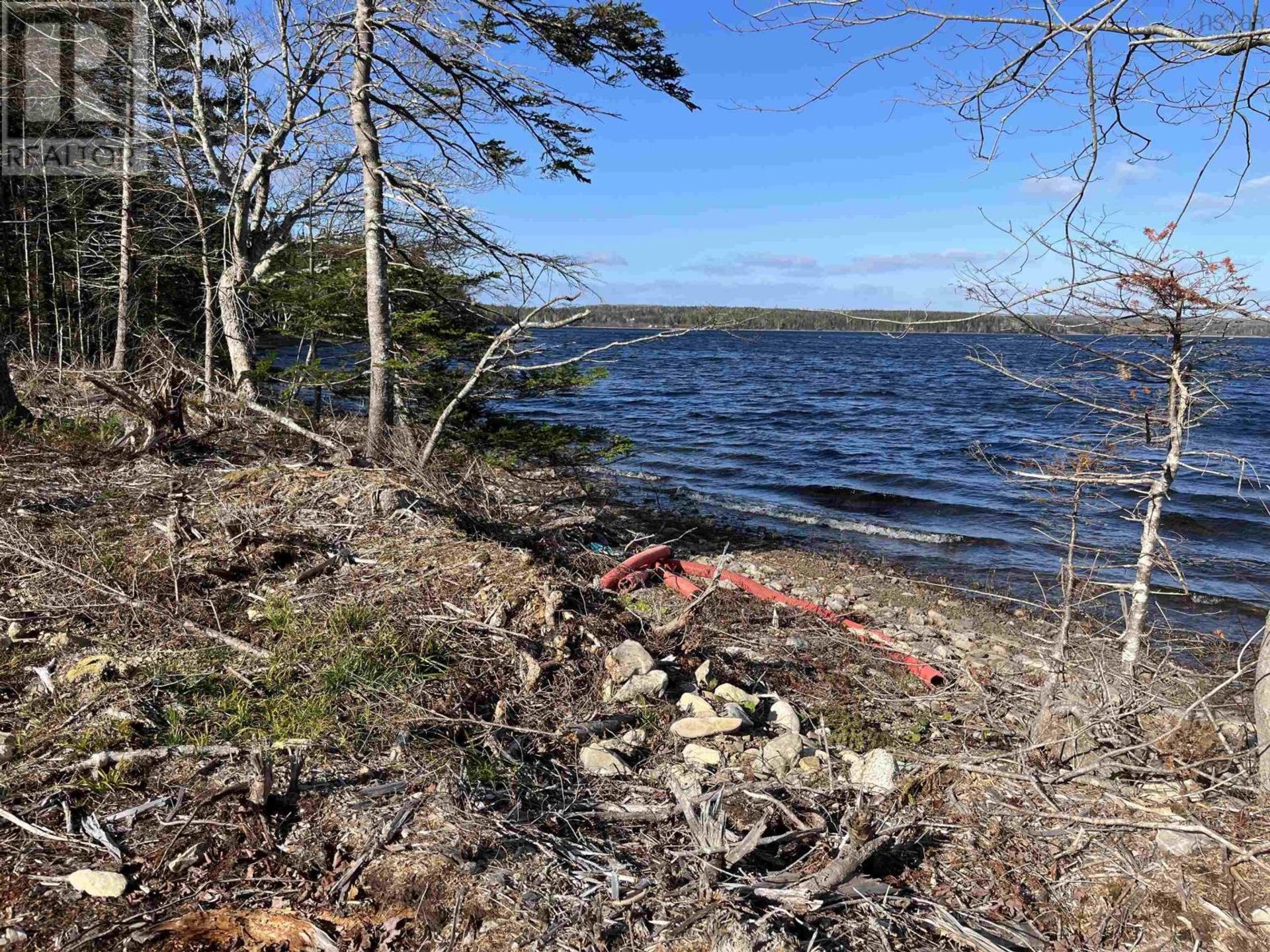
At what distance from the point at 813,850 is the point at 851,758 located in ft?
3.02

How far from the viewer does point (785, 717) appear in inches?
168

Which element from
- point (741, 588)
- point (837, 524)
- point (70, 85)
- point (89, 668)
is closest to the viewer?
point (89, 668)

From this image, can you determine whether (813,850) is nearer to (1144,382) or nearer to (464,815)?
(464,815)

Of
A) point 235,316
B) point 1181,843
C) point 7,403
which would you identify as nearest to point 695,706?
point 1181,843

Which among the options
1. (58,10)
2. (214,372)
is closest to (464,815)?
(214,372)

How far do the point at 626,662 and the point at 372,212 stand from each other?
584cm

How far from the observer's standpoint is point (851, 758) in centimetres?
391

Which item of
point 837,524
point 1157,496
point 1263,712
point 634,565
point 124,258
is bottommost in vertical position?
point 837,524

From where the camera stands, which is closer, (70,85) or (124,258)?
(124,258)

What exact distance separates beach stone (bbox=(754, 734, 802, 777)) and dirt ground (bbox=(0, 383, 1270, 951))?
19mm

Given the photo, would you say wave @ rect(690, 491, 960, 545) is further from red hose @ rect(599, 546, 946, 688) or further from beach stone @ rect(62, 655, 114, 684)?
beach stone @ rect(62, 655, 114, 684)

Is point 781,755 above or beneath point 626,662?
beneath

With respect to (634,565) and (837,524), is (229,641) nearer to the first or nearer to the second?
(634,565)

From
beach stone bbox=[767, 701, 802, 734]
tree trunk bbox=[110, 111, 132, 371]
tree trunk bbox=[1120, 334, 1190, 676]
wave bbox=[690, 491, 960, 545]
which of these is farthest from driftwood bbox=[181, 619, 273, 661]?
wave bbox=[690, 491, 960, 545]
